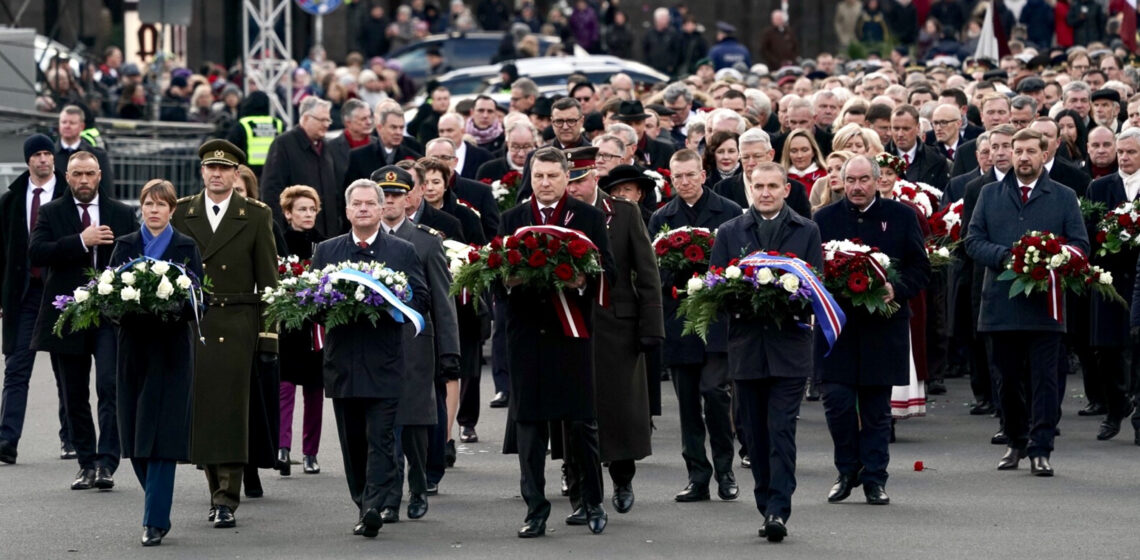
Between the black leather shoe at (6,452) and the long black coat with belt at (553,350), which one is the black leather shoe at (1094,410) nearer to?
the long black coat with belt at (553,350)

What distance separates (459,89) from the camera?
118 ft

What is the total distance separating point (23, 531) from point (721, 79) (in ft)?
50.2

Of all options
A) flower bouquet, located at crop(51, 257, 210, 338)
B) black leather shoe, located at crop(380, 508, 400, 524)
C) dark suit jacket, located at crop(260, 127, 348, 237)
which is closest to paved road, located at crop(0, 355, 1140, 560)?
black leather shoe, located at crop(380, 508, 400, 524)

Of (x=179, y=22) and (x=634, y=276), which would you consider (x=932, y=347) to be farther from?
(x=179, y=22)

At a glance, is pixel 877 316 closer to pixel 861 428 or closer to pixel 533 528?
pixel 861 428

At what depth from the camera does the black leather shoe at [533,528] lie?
37.5ft

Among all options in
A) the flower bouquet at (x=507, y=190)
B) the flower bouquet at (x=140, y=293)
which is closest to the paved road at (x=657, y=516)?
the flower bouquet at (x=140, y=293)

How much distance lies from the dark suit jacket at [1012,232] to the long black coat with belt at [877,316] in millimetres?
867

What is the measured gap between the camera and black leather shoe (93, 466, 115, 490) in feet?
43.8

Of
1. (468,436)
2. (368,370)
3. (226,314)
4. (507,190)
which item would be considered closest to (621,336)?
(368,370)

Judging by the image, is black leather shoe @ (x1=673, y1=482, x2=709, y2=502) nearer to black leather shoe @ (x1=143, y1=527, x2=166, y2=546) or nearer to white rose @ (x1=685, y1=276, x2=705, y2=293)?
white rose @ (x1=685, y1=276, x2=705, y2=293)

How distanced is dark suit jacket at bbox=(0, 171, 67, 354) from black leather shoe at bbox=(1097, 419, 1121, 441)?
716cm

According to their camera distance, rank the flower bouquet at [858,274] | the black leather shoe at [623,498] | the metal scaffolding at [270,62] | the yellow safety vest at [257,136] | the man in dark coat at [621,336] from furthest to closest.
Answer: the metal scaffolding at [270,62], the yellow safety vest at [257,136], the flower bouquet at [858,274], the black leather shoe at [623,498], the man in dark coat at [621,336]

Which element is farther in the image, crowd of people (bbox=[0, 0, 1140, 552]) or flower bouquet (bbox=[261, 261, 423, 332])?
crowd of people (bbox=[0, 0, 1140, 552])
